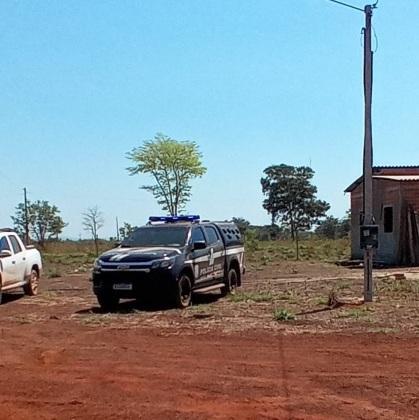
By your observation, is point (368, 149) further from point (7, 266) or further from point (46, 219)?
point (46, 219)

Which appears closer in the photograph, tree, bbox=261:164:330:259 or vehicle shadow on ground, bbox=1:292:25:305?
vehicle shadow on ground, bbox=1:292:25:305

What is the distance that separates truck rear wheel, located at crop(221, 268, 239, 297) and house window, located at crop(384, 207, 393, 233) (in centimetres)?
1572

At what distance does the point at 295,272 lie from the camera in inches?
1099

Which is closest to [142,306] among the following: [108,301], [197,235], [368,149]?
[108,301]

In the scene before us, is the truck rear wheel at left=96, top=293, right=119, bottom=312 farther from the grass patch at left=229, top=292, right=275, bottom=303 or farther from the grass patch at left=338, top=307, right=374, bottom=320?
the grass patch at left=338, top=307, right=374, bottom=320

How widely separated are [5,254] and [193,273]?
467cm

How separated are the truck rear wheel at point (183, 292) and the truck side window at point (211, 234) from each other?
1770 millimetres

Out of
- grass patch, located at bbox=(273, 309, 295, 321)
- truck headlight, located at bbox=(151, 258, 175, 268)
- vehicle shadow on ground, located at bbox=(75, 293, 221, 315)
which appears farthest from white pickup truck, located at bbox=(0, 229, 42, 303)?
grass patch, located at bbox=(273, 309, 295, 321)

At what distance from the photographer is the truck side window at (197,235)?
1721cm

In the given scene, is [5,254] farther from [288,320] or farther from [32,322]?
[288,320]

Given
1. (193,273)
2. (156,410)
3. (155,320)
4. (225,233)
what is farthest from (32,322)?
(156,410)

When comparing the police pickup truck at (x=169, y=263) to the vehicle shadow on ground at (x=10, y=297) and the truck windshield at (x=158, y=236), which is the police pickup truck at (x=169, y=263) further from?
the vehicle shadow on ground at (x=10, y=297)

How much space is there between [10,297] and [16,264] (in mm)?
1101

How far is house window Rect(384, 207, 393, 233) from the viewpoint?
33625 mm
